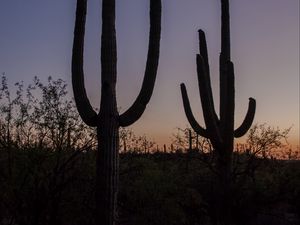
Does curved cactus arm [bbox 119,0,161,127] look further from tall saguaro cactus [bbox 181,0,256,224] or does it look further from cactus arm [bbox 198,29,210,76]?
cactus arm [bbox 198,29,210,76]

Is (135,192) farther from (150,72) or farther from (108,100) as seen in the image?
(108,100)

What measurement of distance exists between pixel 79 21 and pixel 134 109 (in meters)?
1.82

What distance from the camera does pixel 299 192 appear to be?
65.9 feet

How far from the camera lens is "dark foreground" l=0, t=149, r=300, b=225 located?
13062 mm

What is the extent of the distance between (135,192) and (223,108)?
425 centimetres

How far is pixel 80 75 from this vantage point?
8.88 m

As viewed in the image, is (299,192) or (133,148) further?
(133,148)

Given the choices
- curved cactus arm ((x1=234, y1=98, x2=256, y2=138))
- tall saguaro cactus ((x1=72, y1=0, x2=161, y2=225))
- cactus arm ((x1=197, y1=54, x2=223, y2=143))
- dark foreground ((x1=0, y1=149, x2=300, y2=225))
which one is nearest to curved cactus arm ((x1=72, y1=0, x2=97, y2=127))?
tall saguaro cactus ((x1=72, y1=0, x2=161, y2=225))

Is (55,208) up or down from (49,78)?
down

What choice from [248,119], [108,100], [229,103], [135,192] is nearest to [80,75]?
[108,100]

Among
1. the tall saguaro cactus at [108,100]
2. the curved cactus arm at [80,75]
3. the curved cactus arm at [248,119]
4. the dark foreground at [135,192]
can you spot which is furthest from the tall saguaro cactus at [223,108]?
the curved cactus arm at [80,75]

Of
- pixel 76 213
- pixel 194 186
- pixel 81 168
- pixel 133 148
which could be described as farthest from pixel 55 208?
pixel 133 148

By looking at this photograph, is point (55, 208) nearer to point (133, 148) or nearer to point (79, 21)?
point (79, 21)

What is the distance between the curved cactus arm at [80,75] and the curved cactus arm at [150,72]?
1.81 feet
